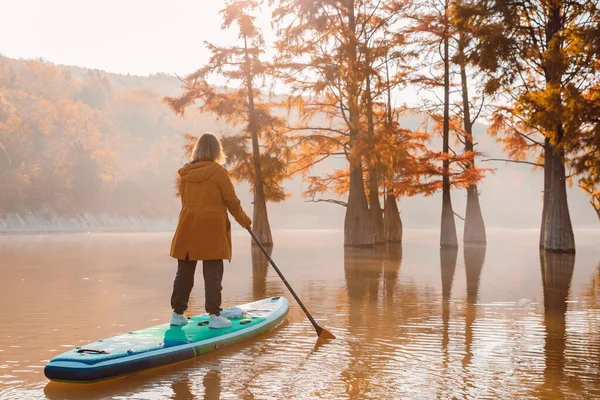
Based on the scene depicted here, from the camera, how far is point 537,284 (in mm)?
13539

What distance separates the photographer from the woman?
273 inches

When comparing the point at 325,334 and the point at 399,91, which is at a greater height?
the point at 399,91

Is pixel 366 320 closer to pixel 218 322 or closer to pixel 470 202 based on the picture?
pixel 218 322

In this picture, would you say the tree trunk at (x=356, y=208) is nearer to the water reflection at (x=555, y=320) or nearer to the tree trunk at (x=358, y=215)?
the tree trunk at (x=358, y=215)

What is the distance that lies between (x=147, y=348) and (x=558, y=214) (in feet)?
60.7

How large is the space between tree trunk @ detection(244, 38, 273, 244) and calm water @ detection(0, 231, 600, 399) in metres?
14.3

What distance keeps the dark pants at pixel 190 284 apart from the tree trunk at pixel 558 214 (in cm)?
1702

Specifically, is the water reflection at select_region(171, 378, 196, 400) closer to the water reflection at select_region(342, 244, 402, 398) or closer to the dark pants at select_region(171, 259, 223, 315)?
the water reflection at select_region(342, 244, 402, 398)

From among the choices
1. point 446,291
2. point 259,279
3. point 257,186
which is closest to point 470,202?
point 257,186

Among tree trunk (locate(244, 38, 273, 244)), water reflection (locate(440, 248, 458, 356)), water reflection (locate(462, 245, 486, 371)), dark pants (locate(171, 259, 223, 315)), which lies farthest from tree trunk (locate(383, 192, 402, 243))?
dark pants (locate(171, 259, 223, 315))

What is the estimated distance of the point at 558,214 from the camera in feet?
70.9

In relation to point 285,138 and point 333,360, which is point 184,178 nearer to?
point 333,360

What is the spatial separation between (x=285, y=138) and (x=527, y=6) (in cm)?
1142

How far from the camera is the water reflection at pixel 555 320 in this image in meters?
5.64
